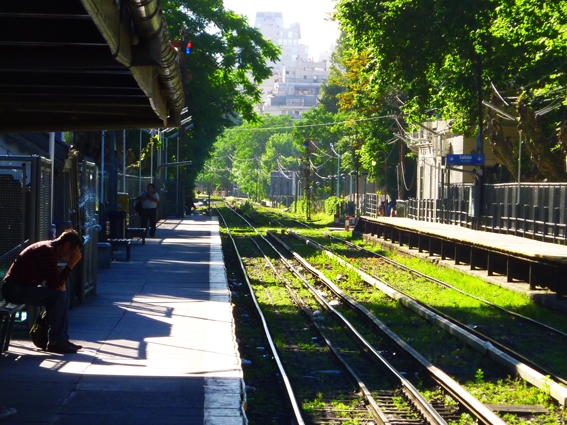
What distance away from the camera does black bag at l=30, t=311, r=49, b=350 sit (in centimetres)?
1103

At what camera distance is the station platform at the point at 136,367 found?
27.8 ft

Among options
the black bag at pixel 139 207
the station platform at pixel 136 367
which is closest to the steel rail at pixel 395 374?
the station platform at pixel 136 367

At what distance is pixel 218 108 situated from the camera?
1940 inches

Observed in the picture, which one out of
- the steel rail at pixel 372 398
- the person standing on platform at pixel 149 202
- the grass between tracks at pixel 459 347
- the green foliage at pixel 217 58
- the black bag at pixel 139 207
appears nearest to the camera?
the steel rail at pixel 372 398

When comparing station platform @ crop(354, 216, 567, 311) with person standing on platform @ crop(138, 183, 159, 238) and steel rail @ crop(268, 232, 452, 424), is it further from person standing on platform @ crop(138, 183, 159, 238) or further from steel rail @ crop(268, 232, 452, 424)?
person standing on platform @ crop(138, 183, 159, 238)

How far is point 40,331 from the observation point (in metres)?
11.1

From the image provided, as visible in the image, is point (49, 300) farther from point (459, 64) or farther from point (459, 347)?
point (459, 64)

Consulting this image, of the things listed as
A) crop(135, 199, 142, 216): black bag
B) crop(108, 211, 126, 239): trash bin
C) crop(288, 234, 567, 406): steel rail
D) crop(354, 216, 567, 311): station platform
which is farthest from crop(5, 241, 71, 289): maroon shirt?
crop(135, 199, 142, 216): black bag

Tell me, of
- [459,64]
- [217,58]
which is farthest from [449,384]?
[217,58]

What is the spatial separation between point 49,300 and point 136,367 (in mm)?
1112

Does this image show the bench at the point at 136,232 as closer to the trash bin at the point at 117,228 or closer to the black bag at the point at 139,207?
the black bag at the point at 139,207

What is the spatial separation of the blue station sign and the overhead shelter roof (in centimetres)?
2317

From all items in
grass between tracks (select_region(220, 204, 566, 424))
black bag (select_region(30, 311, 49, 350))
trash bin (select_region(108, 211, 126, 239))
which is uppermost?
trash bin (select_region(108, 211, 126, 239))

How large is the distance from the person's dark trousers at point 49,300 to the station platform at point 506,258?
9738 millimetres
